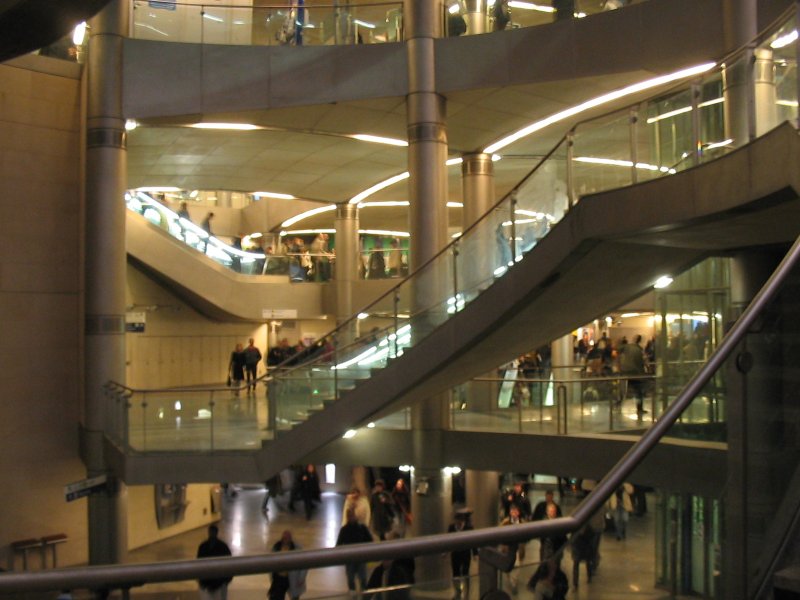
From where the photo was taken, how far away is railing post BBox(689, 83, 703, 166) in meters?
7.93

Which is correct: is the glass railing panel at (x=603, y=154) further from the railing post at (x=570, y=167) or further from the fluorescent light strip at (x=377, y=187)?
the fluorescent light strip at (x=377, y=187)

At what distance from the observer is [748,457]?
3.19 metres

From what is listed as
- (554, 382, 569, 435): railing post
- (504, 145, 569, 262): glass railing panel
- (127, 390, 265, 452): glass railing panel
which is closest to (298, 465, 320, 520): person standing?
(127, 390, 265, 452): glass railing panel

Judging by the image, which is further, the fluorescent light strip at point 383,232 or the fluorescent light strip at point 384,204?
the fluorescent light strip at point 383,232

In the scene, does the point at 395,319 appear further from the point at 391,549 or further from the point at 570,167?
the point at 391,549

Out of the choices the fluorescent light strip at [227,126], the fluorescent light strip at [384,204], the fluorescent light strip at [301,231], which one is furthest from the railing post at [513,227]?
the fluorescent light strip at [301,231]

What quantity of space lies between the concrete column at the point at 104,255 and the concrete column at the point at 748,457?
1197cm

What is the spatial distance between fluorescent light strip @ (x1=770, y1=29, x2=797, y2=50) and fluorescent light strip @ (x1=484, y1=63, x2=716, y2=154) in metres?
5.02

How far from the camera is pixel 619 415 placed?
1332 centimetres

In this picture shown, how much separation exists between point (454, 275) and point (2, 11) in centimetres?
595

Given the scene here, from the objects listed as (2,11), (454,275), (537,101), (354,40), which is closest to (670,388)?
(454,275)

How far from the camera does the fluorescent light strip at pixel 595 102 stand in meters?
13.2

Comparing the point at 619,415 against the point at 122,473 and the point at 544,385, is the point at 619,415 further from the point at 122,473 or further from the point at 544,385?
the point at 122,473

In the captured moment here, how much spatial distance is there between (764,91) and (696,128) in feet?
3.30
